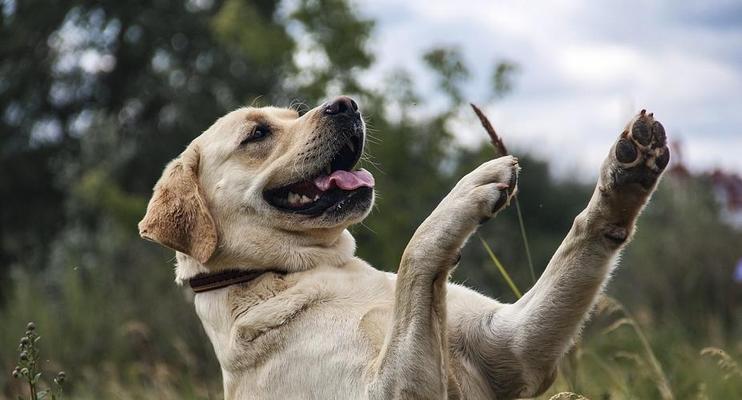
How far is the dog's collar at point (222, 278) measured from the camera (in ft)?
13.0

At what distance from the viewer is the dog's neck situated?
13.2ft

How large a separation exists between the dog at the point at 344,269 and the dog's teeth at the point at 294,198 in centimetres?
1

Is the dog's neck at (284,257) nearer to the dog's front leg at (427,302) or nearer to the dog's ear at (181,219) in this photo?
the dog's ear at (181,219)

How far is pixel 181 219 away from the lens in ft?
13.4

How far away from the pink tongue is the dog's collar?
443mm

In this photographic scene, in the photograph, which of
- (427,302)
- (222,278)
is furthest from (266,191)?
(427,302)

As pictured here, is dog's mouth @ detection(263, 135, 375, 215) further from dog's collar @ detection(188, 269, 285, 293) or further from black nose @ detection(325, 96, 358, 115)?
dog's collar @ detection(188, 269, 285, 293)

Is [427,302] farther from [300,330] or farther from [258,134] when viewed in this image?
[258,134]

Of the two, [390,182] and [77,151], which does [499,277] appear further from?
[77,151]

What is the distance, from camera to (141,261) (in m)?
12.5

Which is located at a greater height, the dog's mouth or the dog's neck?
the dog's mouth

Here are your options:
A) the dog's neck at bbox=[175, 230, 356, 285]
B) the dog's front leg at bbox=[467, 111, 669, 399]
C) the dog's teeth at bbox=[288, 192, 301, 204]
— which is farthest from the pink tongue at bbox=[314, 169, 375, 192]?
the dog's front leg at bbox=[467, 111, 669, 399]

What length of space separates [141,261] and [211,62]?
5935 mm

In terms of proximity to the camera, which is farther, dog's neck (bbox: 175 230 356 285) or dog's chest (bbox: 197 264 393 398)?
dog's neck (bbox: 175 230 356 285)
